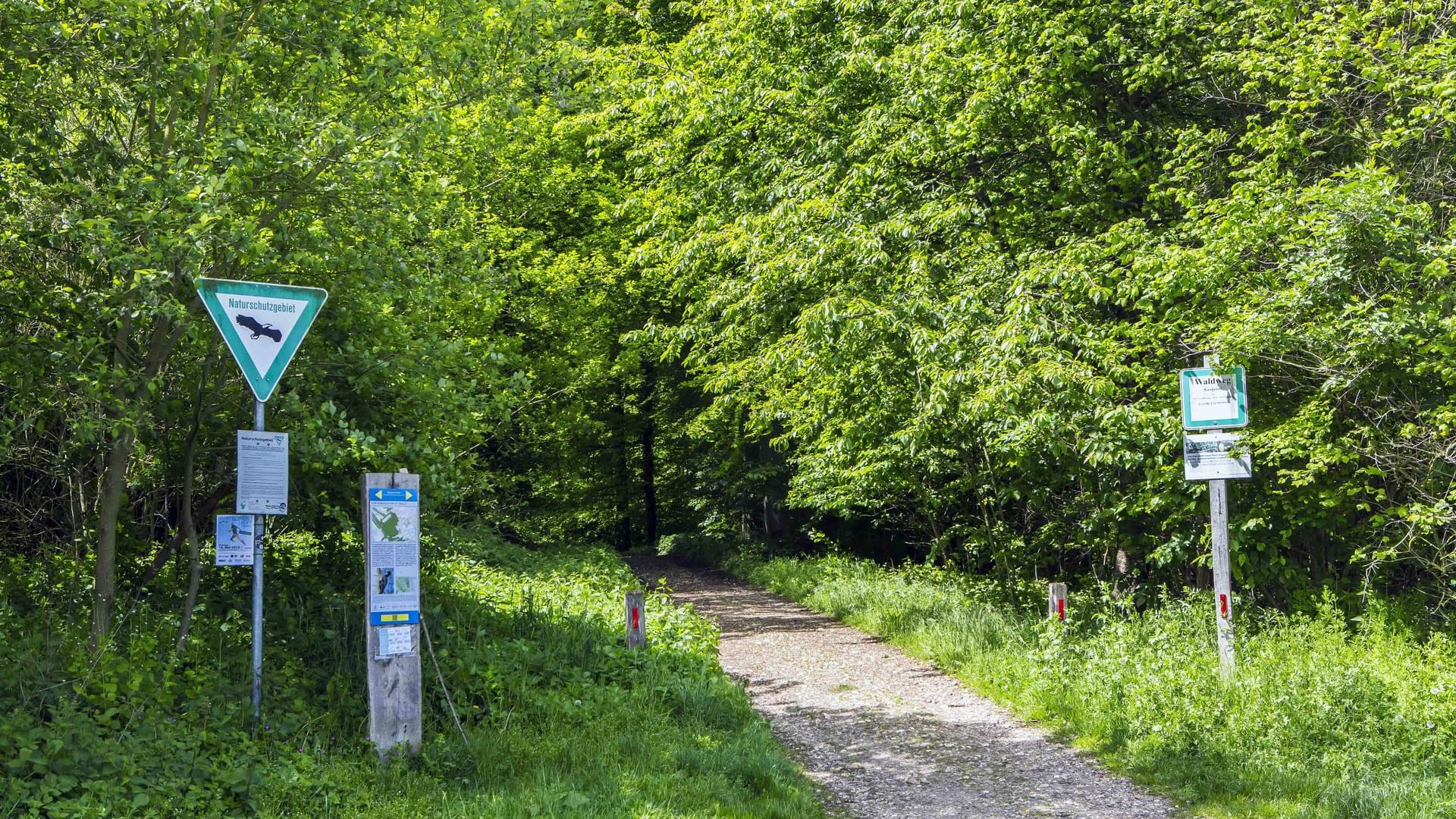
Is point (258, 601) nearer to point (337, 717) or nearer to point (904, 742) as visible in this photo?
point (337, 717)

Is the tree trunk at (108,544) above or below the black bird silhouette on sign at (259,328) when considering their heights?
below

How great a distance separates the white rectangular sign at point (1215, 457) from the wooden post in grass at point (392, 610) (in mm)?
5935

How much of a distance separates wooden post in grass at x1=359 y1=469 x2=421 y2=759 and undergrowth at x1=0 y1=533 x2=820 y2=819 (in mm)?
178

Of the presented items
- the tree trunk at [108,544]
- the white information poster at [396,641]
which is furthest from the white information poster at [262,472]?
the tree trunk at [108,544]

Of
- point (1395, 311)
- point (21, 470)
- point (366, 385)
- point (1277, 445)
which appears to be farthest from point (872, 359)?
point (21, 470)

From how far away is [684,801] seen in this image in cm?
648

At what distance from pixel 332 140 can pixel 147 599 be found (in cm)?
360

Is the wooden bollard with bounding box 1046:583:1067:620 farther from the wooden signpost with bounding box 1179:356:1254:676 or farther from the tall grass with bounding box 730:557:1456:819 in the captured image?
the wooden signpost with bounding box 1179:356:1254:676

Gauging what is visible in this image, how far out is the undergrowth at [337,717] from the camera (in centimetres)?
566

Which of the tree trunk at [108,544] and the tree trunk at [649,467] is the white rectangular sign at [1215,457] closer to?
the tree trunk at [108,544]

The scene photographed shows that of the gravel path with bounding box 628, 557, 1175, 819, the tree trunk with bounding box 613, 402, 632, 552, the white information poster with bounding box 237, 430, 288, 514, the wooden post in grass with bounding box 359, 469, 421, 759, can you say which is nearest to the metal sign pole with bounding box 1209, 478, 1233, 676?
the gravel path with bounding box 628, 557, 1175, 819

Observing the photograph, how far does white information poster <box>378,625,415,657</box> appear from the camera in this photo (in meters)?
6.68

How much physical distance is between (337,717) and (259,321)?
2.41m

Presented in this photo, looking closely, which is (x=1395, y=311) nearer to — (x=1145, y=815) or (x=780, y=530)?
(x=1145, y=815)
